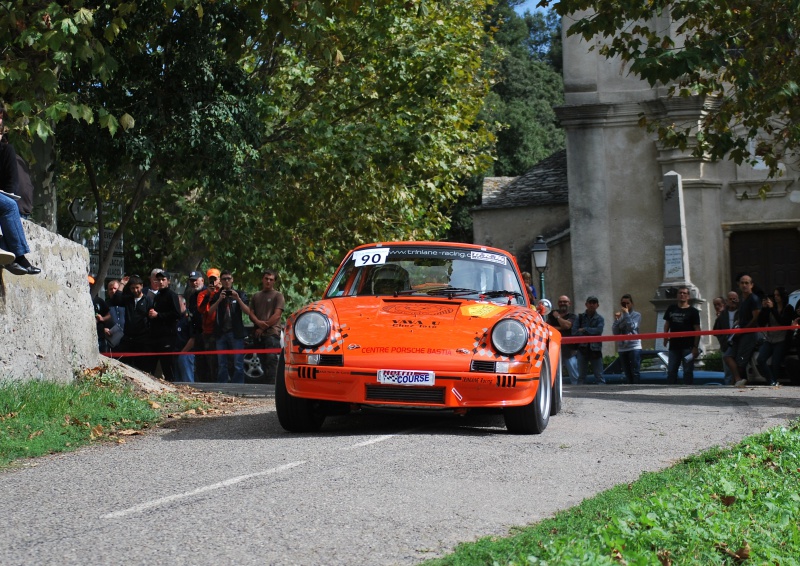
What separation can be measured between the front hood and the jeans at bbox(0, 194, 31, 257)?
266cm

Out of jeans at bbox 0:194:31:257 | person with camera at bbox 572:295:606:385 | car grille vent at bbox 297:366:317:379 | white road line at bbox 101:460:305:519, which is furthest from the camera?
person with camera at bbox 572:295:606:385

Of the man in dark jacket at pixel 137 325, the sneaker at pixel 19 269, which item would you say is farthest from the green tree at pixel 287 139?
the sneaker at pixel 19 269

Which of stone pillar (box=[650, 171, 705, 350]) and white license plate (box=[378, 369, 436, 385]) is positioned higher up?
stone pillar (box=[650, 171, 705, 350])

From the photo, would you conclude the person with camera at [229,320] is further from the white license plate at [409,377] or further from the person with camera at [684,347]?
the white license plate at [409,377]

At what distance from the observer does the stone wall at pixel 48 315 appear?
1116 cm

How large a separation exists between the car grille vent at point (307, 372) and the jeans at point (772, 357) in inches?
409

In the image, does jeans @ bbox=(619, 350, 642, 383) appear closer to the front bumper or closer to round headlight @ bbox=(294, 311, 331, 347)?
the front bumper

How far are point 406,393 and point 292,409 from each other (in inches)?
41.1

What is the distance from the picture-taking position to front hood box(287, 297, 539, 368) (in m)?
9.36

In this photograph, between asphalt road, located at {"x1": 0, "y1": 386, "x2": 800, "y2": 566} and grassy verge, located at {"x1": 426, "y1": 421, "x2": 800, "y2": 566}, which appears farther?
asphalt road, located at {"x1": 0, "y1": 386, "x2": 800, "y2": 566}

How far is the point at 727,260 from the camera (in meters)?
31.5

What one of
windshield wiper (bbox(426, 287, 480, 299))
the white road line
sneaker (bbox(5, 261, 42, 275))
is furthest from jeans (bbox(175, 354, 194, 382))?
the white road line

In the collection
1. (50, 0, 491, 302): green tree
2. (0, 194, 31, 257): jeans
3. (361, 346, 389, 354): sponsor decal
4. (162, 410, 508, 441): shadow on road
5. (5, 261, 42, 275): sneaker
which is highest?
(50, 0, 491, 302): green tree

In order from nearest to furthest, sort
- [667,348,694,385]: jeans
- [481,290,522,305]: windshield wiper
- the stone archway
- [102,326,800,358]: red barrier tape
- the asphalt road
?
the asphalt road < [481,290,522,305]: windshield wiper < [102,326,800,358]: red barrier tape < [667,348,694,385]: jeans < the stone archway
